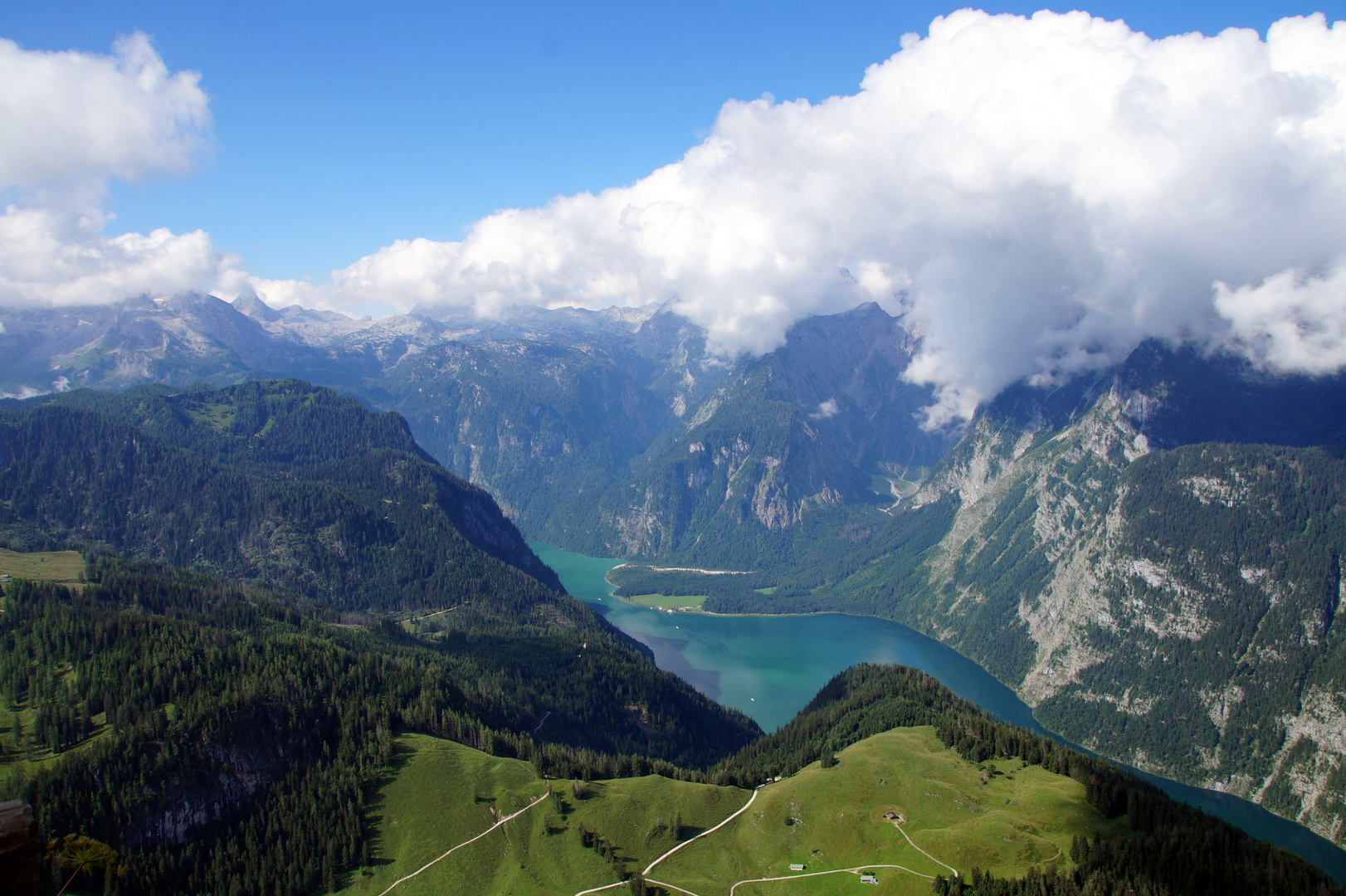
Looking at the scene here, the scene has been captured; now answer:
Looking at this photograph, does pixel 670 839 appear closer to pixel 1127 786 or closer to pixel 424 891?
pixel 424 891

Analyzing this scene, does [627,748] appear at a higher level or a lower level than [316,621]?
lower

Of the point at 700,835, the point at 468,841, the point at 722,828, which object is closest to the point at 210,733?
the point at 468,841

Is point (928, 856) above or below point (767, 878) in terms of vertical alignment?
above

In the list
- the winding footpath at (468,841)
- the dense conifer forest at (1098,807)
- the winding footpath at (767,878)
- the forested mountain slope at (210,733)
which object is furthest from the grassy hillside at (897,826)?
the forested mountain slope at (210,733)

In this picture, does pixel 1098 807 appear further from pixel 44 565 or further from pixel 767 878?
pixel 44 565

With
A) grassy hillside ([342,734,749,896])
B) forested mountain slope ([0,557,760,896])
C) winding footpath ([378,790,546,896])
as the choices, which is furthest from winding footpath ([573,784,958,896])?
forested mountain slope ([0,557,760,896])

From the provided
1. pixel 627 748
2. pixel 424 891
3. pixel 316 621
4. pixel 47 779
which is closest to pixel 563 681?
pixel 627 748

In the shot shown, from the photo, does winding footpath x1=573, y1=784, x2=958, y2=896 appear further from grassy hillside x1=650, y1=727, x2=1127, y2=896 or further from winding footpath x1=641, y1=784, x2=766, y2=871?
grassy hillside x1=650, y1=727, x2=1127, y2=896

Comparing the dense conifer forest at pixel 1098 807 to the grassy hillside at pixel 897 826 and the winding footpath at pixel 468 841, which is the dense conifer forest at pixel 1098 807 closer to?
the grassy hillside at pixel 897 826
